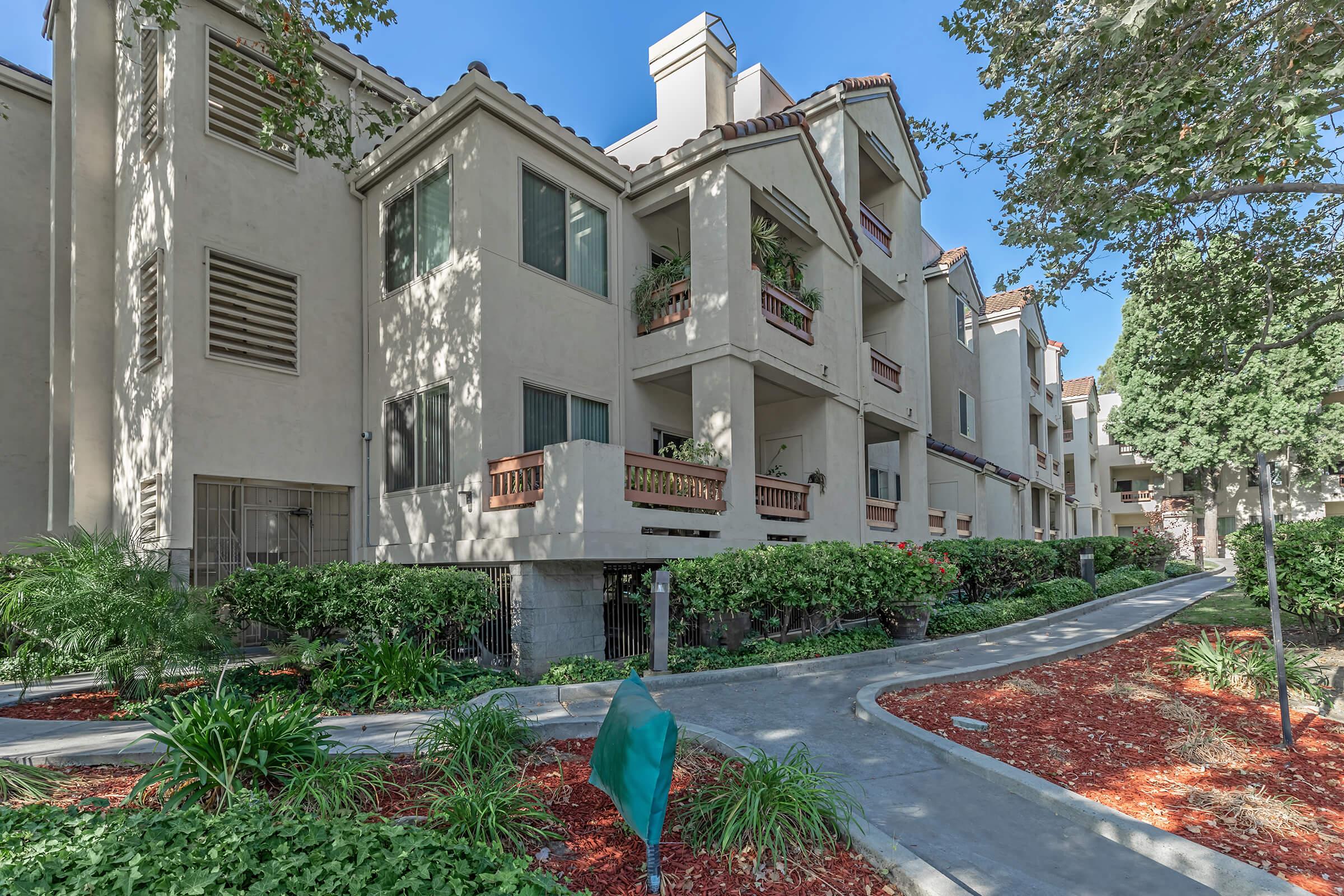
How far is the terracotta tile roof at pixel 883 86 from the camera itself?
17391mm

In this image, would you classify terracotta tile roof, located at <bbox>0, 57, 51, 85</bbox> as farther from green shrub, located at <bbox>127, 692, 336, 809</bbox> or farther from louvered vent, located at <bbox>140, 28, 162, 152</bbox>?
green shrub, located at <bbox>127, 692, 336, 809</bbox>

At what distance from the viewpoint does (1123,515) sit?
174 ft

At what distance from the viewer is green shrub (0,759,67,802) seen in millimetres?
4844

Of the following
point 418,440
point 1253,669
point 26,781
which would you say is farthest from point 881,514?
point 26,781

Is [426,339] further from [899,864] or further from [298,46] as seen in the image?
[899,864]

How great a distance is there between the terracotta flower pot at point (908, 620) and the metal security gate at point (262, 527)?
919cm

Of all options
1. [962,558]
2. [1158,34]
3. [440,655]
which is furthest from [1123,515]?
[440,655]

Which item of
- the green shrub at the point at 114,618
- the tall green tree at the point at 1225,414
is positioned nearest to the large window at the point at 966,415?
the tall green tree at the point at 1225,414

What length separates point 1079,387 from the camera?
44375 millimetres

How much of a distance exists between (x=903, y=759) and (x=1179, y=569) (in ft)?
88.8

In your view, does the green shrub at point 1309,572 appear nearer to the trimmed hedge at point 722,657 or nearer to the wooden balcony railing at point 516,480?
the trimmed hedge at point 722,657

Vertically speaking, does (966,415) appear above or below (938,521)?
above

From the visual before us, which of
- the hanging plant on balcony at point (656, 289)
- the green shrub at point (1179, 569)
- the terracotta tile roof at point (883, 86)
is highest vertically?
the terracotta tile roof at point (883, 86)

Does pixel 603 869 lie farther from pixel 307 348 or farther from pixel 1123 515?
pixel 1123 515
